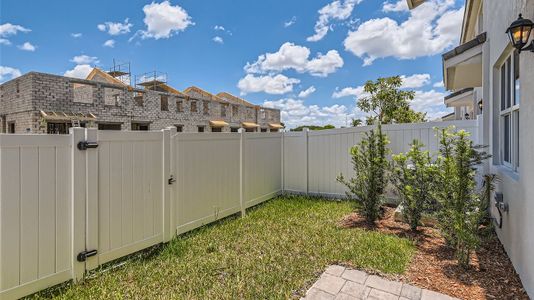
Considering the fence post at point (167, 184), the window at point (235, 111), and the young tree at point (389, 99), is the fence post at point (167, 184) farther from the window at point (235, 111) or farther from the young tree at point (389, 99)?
the window at point (235, 111)

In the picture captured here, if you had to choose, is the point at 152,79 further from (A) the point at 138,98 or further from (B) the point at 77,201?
(B) the point at 77,201

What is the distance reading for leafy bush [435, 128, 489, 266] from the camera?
3.30 meters

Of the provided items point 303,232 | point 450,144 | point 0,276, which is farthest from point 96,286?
point 450,144

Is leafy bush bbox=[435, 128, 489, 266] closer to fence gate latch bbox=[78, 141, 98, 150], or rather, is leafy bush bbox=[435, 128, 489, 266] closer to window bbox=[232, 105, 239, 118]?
fence gate latch bbox=[78, 141, 98, 150]

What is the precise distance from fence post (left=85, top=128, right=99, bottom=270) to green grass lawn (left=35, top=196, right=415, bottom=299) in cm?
34

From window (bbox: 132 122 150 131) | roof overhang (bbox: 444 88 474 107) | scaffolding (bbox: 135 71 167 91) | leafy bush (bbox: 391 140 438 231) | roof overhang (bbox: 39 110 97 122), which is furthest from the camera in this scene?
scaffolding (bbox: 135 71 167 91)

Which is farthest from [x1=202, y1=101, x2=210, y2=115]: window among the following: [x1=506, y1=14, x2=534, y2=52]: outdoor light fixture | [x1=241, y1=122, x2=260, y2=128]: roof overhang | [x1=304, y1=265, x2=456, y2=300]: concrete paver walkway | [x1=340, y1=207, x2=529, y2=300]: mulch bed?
[x1=506, y1=14, x2=534, y2=52]: outdoor light fixture

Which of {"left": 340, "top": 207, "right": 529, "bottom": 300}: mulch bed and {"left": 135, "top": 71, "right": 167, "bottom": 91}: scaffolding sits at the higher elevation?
{"left": 135, "top": 71, "right": 167, "bottom": 91}: scaffolding

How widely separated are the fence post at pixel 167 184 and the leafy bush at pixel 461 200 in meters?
3.73

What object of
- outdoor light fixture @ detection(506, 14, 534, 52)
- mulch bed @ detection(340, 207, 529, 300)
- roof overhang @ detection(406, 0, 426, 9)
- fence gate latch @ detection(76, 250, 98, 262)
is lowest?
mulch bed @ detection(340, 207, 529, 300)

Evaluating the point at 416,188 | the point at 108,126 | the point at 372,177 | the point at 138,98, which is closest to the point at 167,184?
the point at 372,177

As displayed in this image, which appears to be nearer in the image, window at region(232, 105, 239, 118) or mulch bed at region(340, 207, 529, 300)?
mulch bed at region(340, 207, 529, 300)

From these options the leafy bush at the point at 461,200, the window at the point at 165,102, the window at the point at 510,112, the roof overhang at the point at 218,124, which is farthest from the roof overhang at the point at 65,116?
the window at the point at 510,112

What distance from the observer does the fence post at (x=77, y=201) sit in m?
3.07
